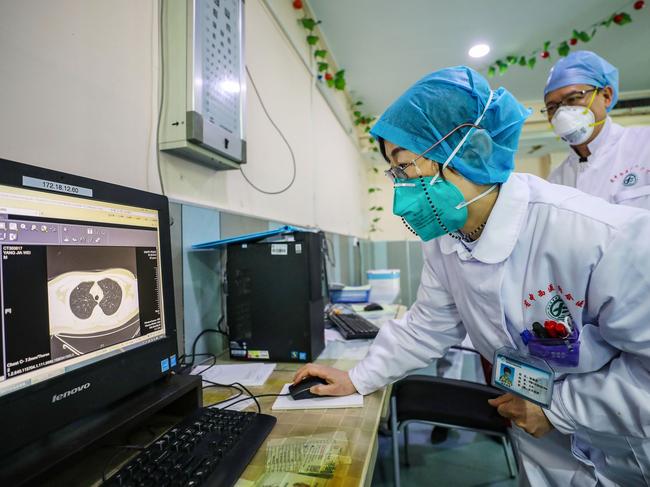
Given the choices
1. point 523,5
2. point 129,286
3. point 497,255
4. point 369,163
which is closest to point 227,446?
point 129,286

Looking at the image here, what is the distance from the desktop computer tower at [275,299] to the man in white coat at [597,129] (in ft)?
4.40

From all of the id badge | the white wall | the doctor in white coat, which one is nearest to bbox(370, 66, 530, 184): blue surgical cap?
the doctor in white coat

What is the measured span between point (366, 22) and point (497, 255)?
2450 mm

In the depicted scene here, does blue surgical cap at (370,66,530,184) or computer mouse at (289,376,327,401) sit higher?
blue surgical cap at (370,66,530,184)

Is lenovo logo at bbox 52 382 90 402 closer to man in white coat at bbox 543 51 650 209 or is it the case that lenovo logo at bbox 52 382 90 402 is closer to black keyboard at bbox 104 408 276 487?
black keyboard at bbox 104 408 276 487

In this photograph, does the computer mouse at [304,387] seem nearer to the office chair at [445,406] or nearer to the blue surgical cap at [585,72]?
the office chair at [445,406]

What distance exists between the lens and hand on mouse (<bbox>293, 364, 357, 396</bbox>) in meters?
0.83

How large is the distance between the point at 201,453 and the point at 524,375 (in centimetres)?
67

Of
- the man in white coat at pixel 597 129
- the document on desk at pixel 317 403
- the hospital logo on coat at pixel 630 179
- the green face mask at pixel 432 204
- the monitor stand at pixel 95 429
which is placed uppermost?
the man in white coat at pixel 597 129

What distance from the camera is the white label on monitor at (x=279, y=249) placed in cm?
109

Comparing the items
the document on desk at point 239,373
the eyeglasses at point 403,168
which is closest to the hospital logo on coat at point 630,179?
the eyeglasses at point 403,168

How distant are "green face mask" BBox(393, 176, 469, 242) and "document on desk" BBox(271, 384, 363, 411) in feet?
1.54

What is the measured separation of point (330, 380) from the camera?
2.85 feet

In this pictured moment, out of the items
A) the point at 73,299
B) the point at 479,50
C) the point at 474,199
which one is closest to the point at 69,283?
the point at 73,299
